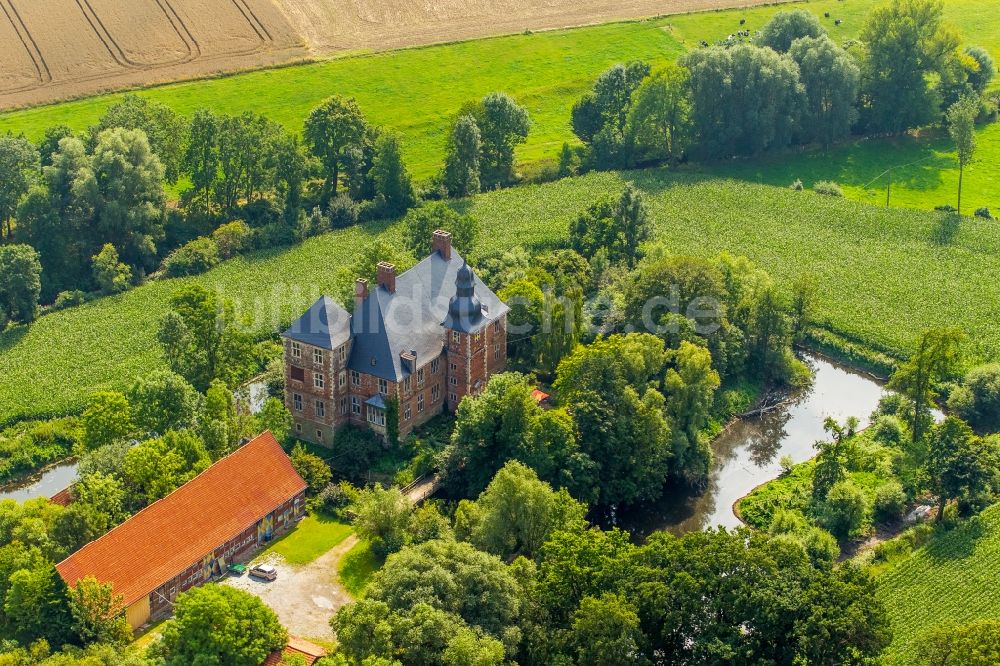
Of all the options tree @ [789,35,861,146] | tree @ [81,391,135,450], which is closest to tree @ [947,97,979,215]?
tree @ [789,35,861,146]

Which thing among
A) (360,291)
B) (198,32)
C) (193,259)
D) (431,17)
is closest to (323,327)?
(360,291)

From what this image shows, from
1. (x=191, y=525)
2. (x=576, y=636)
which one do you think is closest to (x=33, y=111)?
(x=191, y=525)

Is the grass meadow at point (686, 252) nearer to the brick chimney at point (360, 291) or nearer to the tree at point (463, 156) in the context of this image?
the tree at point (463, 156)

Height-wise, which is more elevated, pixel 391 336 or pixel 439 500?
pixel 391 336

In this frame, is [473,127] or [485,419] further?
[473,127]

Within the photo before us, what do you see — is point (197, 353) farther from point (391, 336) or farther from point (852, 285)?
point (852, 285)

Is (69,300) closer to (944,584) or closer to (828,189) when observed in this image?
(944,584)

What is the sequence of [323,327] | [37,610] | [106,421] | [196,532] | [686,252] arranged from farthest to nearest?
[686,252], [323,327], [106,421], [196,532], [37,610]
